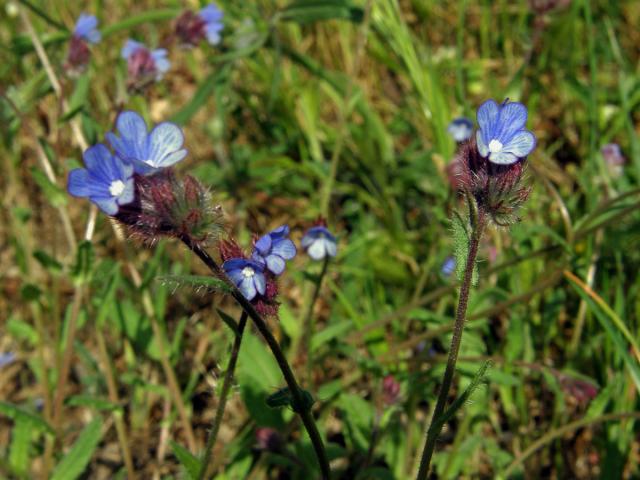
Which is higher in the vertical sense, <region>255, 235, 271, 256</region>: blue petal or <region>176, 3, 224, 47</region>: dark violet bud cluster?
<region>176, 3, 224, 47</region>: dark violet bud cluster

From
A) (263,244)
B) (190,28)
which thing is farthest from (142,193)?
(190,28)

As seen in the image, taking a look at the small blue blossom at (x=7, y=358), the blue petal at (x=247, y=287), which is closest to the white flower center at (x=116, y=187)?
the blue petal at (x=247, y=287)

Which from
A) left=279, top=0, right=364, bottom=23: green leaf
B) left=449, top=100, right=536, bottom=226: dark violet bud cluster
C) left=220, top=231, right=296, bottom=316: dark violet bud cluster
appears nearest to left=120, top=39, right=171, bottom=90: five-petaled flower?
left=279, top=0, right=364, bottom=23: green leaf

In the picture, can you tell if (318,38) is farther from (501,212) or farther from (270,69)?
(501,212)

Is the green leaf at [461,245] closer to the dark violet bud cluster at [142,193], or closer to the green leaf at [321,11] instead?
the dark violet bud cluster at [142,193]

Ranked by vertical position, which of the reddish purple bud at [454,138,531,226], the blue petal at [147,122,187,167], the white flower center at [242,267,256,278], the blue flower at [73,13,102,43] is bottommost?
the white flower center at [242,267,256,278]

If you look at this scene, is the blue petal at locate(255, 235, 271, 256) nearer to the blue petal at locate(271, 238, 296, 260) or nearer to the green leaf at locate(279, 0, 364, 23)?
the blue petal at locate(271, 238, 296, 260)

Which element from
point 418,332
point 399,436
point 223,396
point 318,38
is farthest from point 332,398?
point 318,38
